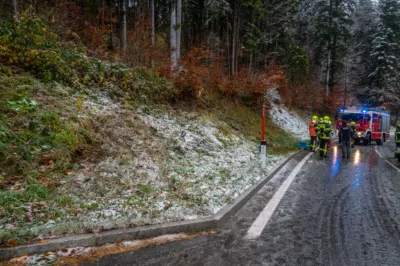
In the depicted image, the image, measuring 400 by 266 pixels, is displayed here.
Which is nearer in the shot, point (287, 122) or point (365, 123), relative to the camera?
point (365, 123)

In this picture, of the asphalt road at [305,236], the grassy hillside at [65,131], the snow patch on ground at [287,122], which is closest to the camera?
the asphalt road at [305,236]

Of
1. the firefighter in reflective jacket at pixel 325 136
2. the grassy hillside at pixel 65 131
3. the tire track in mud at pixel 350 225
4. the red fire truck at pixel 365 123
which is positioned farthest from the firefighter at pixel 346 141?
the red fire truck at pixel 365 123

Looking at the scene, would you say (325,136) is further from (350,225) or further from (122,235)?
(122,235)

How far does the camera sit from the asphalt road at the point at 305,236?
3.35m

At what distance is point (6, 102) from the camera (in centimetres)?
600

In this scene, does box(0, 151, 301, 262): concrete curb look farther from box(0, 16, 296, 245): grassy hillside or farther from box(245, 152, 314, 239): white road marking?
box(245, 152, 314, 239): white road marking

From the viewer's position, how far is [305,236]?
13.2 feet

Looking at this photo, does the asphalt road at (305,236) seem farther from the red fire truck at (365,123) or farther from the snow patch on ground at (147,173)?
the red fire truck at (365,123)

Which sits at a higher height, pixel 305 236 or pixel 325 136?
pixel 325 136

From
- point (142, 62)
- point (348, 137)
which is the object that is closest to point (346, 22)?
point (348, 137)

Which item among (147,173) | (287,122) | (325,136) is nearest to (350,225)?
(147,173)

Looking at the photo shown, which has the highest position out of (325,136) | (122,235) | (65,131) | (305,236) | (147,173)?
(65,131)

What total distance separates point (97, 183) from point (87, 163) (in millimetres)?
802

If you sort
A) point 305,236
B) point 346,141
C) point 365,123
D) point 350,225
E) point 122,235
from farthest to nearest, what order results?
1. point 365,123
2. point 346,141
3. point 350,225
4. point 305,236
5. point 122,235
